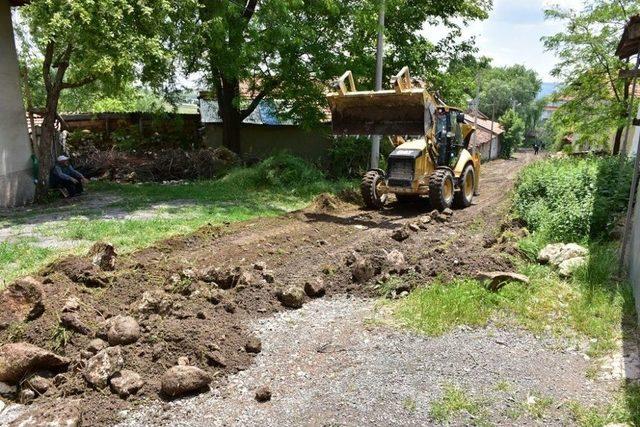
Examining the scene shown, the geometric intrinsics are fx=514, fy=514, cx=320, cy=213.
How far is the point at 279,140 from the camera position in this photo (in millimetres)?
20406

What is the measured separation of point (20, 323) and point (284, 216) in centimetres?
651

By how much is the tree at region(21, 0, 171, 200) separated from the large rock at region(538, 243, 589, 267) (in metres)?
8.48

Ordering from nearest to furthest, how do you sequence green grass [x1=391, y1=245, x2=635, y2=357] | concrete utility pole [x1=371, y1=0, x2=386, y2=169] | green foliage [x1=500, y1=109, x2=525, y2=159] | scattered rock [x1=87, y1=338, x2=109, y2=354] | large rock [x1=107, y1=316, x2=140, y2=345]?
scattered rock [x1=87, y1=338, x2=109, y2=354], large rock [x1=107, y1=316, x2=140, y2=345], green grass [x1=391, y1=245, x2=635, y2=357], concrete utility pole [x1=371, y1=0, x2=386, y2=169], green foliage [x1=500, y1=109, x2=525, y2=159]

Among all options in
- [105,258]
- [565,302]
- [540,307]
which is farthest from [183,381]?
[565,302]

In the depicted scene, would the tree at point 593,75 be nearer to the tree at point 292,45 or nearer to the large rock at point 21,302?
the tree at point 292,45

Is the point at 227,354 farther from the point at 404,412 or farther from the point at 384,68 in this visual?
the point at 384,68

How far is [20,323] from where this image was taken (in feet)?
16.0

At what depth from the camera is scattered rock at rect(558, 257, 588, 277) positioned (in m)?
Result: 6.81

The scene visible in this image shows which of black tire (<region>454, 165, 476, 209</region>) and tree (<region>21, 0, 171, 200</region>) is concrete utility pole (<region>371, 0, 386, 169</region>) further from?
tree (<region>21, 0, 171, 200</region>)

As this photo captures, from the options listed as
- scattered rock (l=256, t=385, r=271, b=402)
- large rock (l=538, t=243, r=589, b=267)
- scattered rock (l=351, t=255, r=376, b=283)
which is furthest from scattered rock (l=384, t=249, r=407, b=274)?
scattered rock (l=256, t=385, r=271, b=402)

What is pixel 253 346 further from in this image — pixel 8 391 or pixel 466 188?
pixel 466 188

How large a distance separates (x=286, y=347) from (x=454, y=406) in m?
1.85

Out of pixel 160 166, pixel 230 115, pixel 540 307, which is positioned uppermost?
pixel 230 115

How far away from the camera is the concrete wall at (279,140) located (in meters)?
20.0
